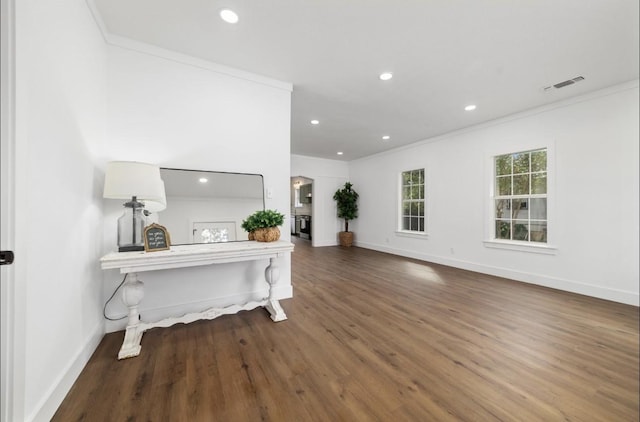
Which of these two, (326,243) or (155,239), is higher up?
(155,239)

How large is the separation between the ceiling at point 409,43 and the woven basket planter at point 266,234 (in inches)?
66.5

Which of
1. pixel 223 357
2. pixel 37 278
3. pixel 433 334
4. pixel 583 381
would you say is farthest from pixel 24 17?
pixel 583 381

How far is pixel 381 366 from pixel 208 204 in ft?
6.86

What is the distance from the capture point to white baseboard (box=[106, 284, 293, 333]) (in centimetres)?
214

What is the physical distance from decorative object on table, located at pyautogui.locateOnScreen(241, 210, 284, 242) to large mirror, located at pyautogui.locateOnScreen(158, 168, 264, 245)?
8.1 inches

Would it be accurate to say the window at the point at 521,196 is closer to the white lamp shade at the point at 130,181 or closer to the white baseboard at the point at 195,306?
the white baseboard at the point at 195,306

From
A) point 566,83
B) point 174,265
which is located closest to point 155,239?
point 174,265

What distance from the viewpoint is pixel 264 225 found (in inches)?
96.7

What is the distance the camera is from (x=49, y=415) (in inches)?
48.1

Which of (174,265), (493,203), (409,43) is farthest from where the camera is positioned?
(493,203)

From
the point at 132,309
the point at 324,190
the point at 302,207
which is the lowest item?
the point at 132,309

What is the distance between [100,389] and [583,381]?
9.67ft

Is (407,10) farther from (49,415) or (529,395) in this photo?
(49,415)

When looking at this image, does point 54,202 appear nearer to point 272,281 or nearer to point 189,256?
point 189,256
